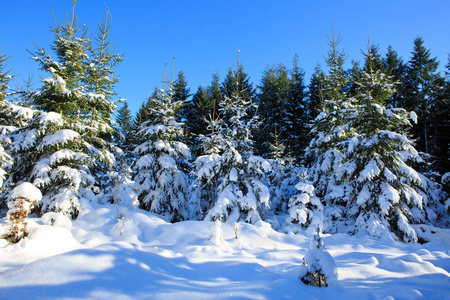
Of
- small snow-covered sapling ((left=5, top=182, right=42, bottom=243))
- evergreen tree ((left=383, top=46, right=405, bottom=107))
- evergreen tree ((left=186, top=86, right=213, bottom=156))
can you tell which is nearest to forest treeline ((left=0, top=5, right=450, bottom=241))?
small snow-covered sapling ((left=5, top=182, right=42, bottom=243))

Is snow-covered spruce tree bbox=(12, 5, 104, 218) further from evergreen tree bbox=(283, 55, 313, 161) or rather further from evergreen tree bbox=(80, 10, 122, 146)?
evergreen tree bbox=(283, 55, 313, 161)

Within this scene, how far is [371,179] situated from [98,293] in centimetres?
1067

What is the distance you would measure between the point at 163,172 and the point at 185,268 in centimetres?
912

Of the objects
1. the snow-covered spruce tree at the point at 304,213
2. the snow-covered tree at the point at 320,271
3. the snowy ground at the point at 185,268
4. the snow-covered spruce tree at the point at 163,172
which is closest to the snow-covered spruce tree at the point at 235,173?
the snow-covered spruce tree at the point at 304,213

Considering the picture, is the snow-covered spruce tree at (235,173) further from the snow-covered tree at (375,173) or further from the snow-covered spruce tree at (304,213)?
the snow-covered tree at (375,173)

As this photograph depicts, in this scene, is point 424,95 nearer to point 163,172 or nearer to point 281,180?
point 281,180

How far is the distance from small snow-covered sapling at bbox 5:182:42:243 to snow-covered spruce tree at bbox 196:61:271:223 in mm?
6166

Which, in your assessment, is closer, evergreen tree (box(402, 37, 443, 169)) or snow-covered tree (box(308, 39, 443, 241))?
snow-covered tree (box(308, 39, 443, 241))

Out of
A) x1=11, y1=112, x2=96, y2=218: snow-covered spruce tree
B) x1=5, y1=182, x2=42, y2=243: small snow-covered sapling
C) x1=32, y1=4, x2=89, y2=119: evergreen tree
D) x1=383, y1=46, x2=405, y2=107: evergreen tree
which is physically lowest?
x1=5, y1=182, x2=42, y2=243: small snow-covered sapling

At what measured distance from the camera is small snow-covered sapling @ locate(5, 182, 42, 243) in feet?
14.8

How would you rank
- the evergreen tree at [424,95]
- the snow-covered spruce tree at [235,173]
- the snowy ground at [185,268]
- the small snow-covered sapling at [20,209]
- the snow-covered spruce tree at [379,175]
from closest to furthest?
the snowy ground at [185,268]
the small snow-covered sapling at [20,209]
the snow-covered spruce tree at [379,175]
the snow-covered spruce tree at [235,173]
the evergreen tree at [424,95]

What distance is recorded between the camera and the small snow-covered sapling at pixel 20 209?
450 centimetres

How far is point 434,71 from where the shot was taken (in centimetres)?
2250

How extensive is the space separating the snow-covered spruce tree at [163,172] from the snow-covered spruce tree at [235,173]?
103 inches
